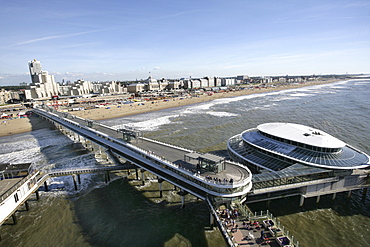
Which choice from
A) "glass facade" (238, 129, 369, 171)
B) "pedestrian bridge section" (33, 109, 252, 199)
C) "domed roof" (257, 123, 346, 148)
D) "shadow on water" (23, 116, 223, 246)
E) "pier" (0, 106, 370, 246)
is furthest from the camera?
"domed roof" (257, 123, 346, 148)

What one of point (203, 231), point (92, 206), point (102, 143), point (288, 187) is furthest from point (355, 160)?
point (102, 143)

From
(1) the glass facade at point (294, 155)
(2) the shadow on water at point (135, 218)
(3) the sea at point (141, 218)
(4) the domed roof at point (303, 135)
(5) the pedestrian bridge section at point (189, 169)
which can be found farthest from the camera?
(4) the domed roof at point (303, 135)

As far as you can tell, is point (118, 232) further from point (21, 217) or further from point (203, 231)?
point (21, 217)

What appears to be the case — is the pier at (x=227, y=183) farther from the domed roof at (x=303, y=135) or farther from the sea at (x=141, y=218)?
the domed roof at (x=303, y=135)

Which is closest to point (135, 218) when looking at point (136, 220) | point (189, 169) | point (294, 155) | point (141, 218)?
point (136, 220)

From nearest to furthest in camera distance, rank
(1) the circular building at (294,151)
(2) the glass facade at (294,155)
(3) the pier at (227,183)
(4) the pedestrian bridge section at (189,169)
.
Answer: (3) the pier at (227,183) → (4) the pedestrian bridge section at (189,169) → (2) the glass facade at (294,155) → (1) the circular building at (294,151)

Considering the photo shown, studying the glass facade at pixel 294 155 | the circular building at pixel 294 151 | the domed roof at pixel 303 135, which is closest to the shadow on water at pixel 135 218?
the circular building at pixel 294 151

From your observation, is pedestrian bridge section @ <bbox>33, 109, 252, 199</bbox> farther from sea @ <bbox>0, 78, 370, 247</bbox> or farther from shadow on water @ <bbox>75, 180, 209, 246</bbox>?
sea @ <bbox>0, 78, 370, 247</bbox>

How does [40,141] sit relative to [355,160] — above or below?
below

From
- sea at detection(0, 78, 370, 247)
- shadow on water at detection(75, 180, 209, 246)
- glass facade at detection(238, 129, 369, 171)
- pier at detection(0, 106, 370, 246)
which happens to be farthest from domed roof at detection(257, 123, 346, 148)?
shadow on water at detection(75, 180, 209, 246)
